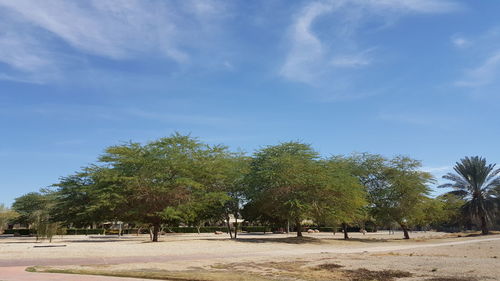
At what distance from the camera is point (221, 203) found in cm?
4284

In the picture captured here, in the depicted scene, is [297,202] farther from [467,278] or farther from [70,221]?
[70,221]

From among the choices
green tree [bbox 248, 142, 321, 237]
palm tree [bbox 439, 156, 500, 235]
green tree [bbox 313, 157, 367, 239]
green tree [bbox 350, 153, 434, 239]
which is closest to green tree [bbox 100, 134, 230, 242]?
green tree [bbox 248, 142, 321, 237]

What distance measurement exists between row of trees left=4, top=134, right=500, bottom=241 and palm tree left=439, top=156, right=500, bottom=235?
11.7 m

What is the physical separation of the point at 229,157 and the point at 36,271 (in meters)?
34.5

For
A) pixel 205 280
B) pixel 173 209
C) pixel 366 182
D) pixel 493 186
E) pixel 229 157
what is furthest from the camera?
pixel 493 186

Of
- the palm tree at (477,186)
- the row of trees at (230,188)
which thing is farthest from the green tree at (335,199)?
the palm tree at (477,186)

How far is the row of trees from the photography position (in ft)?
131

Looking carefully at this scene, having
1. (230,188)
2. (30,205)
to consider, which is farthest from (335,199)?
(30,205)

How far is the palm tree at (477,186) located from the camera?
5906cm

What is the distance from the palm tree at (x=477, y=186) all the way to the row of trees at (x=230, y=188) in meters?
11.7

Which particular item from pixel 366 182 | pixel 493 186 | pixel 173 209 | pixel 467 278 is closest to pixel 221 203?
pixel 173 209

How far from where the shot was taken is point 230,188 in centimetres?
4678

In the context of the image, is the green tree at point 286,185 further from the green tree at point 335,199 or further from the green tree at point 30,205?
the green tree at point 30,205

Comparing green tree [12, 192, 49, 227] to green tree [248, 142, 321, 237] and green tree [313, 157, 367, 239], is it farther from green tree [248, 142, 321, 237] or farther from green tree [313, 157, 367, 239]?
green tree [313, 157, 367, 239]
